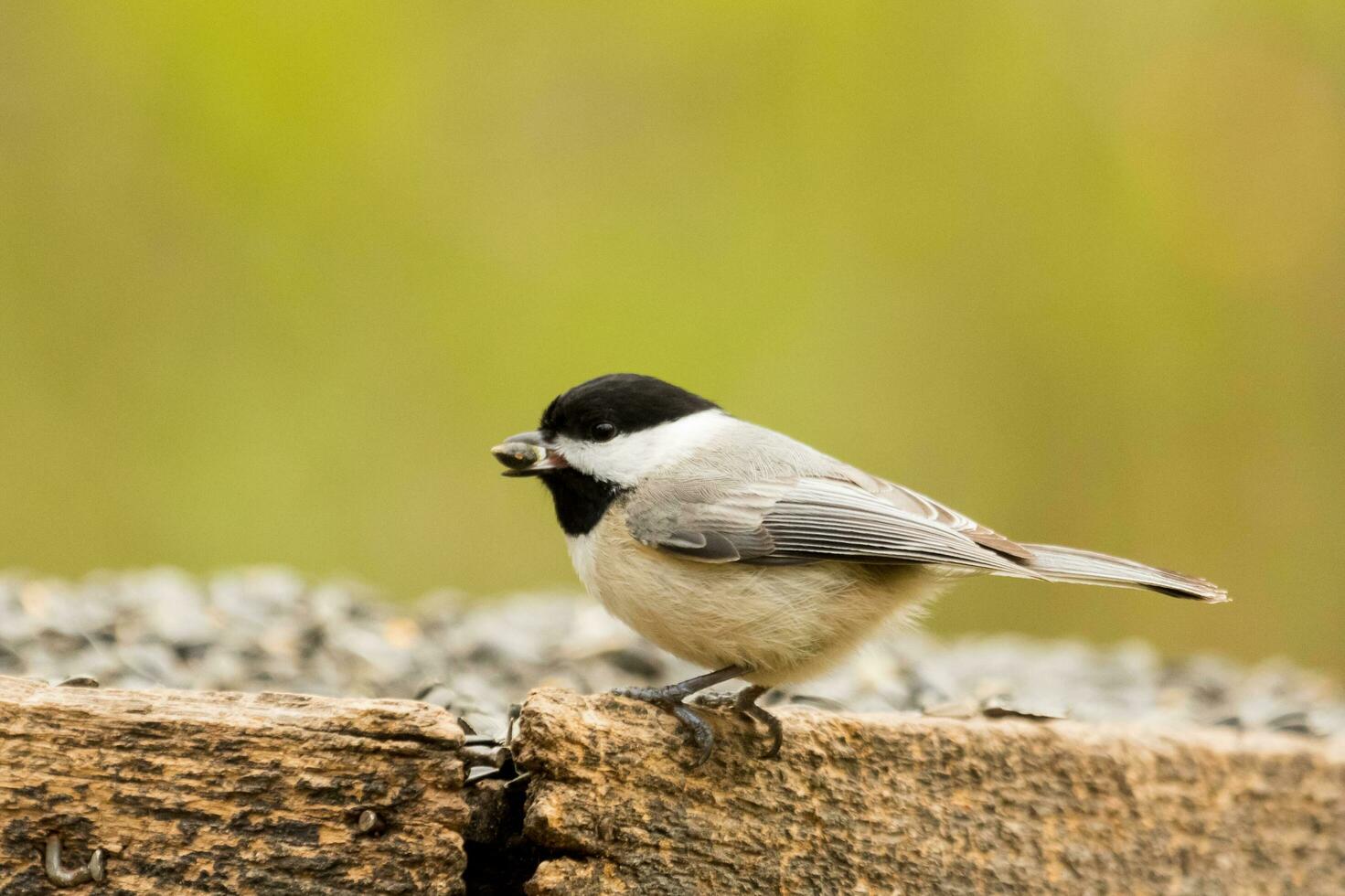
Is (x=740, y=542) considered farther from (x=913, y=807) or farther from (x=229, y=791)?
(x=229, y=791)

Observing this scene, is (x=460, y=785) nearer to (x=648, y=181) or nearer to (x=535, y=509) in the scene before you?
(x=535, y=509)

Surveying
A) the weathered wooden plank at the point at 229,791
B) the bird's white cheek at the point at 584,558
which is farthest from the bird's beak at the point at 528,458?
the weathered wooden plank at the point at 229,791

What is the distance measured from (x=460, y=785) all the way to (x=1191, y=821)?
1.28 metres

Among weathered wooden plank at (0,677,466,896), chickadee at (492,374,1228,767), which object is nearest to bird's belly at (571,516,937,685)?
chickadee at (492,374,1228,767)

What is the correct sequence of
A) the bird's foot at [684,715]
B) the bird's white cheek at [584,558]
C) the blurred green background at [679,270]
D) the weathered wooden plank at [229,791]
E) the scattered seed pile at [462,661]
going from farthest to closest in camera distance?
1. the blurred green background at [679,270]
2. the scattered seed pile at [462,661]
3. the bird's white cheek at [584,558]
4. the bird's foot at [684,715]
5. the weathered wooden plank at [229,791]

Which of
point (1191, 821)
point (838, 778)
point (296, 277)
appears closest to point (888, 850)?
point (838, 778)

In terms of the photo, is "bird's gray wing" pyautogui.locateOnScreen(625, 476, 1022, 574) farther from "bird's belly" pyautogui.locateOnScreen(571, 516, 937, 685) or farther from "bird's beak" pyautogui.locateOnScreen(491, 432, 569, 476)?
"bird's beak" pyautogui.locateOnScreen(491, 432, 569, 476)

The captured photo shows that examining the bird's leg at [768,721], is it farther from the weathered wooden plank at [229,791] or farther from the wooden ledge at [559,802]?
the weathered wooden plank at [229,791]

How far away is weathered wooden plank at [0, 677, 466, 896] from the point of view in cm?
128

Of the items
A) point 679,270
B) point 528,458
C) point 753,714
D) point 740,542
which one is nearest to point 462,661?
point 528,458

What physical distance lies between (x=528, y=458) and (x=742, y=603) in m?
0.44

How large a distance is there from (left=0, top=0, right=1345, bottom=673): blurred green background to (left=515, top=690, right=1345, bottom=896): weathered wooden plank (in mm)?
3120

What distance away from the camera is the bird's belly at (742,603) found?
1791 millimetres

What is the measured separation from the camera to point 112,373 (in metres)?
4.87
